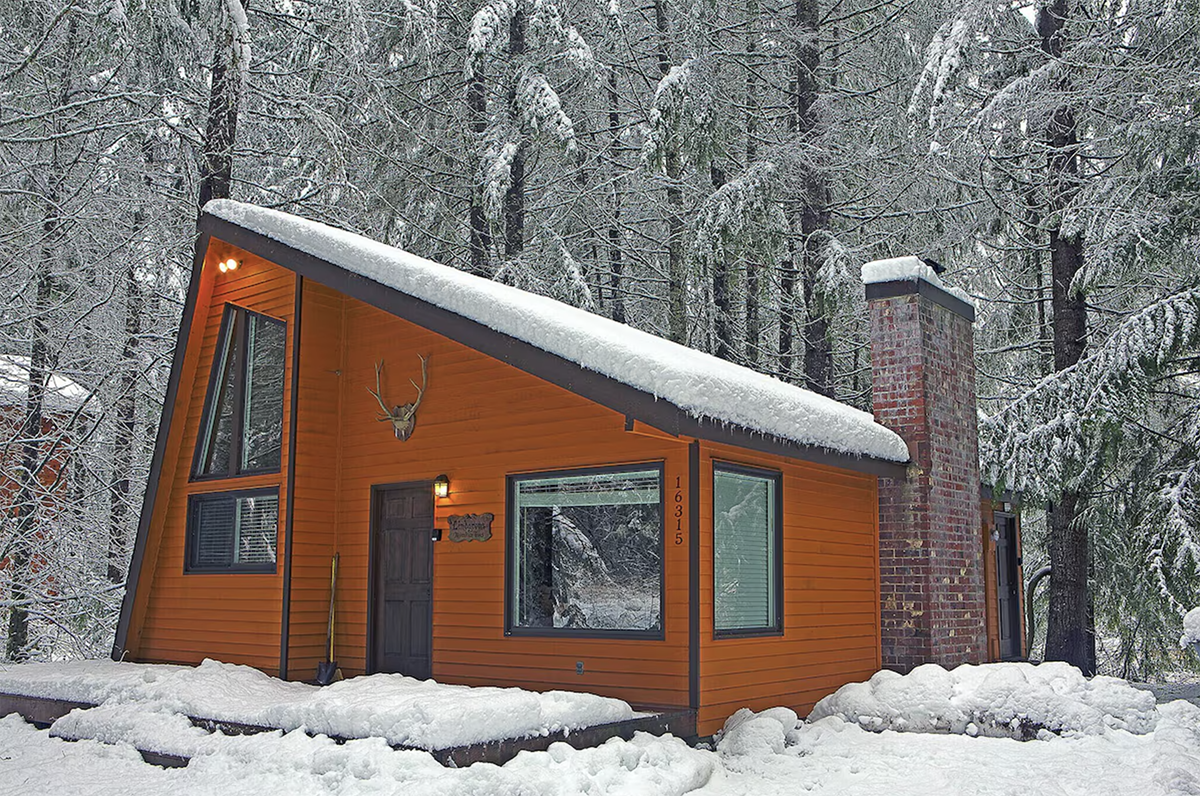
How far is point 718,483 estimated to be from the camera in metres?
7.77

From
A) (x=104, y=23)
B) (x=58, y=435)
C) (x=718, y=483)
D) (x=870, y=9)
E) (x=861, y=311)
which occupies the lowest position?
(x=718, y=483)

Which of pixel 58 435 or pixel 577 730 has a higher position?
pixel 58 435

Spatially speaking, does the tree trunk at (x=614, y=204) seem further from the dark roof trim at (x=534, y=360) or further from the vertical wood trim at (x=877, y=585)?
the vertical wood trim at (x=877, y=585)

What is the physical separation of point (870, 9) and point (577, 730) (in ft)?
40.1

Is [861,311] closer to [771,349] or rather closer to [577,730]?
[771,349]

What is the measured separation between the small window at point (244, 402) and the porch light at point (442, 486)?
1.68m

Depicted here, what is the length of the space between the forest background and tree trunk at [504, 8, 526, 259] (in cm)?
5

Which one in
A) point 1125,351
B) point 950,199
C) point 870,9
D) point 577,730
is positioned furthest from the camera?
point 870,9

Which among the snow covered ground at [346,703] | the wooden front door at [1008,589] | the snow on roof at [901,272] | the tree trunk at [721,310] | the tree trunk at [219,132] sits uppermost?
the tree trunk at [219,132]

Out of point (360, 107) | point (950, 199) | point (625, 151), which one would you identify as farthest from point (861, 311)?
point (360, 107)

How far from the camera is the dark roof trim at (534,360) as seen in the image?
6.98 meters

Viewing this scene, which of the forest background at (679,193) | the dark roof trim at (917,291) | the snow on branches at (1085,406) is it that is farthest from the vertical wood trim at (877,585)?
the forest background at (679,193)

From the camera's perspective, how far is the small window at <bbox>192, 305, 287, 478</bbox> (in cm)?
999

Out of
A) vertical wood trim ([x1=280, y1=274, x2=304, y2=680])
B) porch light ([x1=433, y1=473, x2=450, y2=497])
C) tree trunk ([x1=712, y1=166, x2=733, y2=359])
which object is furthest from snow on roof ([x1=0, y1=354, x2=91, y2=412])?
tree trunk ([x1=712, y1=166, x2=733, y2=359])
